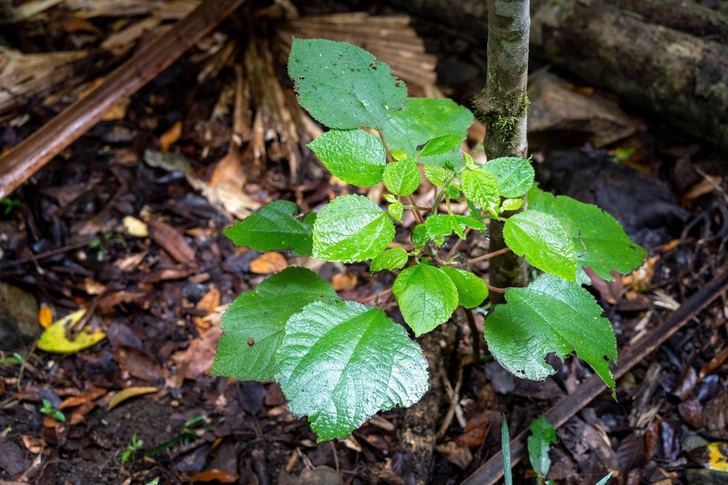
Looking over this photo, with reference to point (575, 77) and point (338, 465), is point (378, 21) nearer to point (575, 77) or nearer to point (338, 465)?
point (575, 77)

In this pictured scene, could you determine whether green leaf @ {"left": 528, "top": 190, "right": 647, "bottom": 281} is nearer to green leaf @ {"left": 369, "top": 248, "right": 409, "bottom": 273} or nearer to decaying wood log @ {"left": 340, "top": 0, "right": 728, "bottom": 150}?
green leaf @ {"left": 369, "top": 248, "right": 409, "bottom": 273}

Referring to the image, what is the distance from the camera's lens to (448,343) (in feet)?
6.86

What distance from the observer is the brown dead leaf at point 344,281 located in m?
2.53

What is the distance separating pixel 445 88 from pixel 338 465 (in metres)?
2.27

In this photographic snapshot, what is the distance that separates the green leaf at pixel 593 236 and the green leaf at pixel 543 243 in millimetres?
292

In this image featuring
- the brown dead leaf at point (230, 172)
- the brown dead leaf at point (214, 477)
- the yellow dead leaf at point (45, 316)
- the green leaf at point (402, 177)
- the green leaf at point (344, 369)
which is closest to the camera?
the green leaf at point (344, 369)

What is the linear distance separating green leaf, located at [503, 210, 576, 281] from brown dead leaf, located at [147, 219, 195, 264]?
1778 millimetres

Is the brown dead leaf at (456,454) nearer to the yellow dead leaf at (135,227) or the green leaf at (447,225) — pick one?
the green leaf at (447,225)

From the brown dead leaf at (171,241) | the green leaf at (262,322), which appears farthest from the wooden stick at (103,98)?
the green leaf at (262,322)

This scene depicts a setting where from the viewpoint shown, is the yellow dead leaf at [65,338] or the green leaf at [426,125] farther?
the yellow dead leaf at [65,338]

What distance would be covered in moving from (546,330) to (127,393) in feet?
5.24

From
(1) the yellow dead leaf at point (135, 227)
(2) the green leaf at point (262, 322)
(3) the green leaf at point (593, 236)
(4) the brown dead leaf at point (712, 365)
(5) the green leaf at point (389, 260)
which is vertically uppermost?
(5) the green leaf at point (389, 260)

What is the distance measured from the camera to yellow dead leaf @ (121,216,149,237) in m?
2.71

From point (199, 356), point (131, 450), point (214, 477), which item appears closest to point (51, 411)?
point (131, 450)
